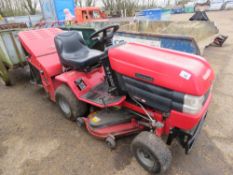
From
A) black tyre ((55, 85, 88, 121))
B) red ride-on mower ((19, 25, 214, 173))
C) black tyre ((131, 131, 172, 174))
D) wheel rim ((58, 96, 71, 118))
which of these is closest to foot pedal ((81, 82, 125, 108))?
red ride-on mower ((19, 25, 214, 173))

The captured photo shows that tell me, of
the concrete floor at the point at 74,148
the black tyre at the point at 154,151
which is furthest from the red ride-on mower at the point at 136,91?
the concrete floor at the point at 74,148

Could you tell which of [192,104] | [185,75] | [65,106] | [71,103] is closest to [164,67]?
[185,75]

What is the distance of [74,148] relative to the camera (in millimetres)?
2119

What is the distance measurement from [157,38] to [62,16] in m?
8.97

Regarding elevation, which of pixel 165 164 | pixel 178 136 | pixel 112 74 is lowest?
pixel 165 164

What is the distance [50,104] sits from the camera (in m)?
2.99

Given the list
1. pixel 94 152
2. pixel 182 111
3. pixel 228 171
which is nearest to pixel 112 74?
pixel 182 111

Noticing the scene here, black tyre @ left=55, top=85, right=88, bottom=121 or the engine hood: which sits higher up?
the engine hood

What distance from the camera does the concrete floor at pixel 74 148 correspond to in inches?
73.1

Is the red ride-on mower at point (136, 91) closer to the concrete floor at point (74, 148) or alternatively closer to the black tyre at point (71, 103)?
A: the black tyre at point (71, 103)

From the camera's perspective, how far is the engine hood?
4.48ft

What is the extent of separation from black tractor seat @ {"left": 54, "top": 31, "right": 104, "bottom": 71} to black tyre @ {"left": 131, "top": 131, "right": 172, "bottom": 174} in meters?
1.10

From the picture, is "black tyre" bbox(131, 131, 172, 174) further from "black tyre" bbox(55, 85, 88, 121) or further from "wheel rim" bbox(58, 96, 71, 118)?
"wheel rim" bbox(58, 96, 71, 118)

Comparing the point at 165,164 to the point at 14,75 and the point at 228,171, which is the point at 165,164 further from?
the point at 14,75
